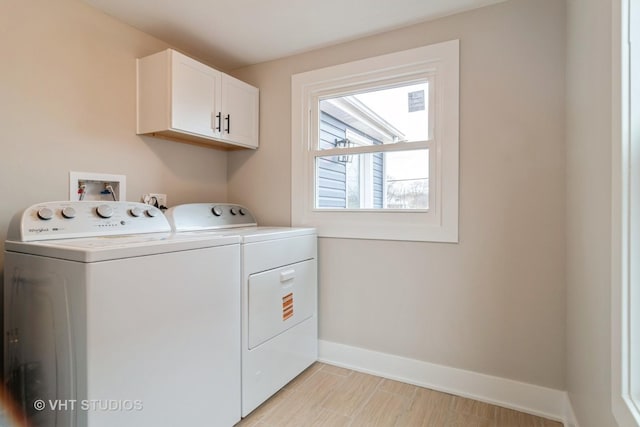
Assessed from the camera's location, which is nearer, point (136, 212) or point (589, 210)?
point (589, 210)

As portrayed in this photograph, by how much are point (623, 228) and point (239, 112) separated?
227cm

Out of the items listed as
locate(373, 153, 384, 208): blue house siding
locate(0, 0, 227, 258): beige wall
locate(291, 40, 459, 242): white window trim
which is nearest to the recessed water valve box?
locate(0, 0, 227, 258): beige wall

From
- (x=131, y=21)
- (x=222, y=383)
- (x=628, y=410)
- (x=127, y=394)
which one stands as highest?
(x=131, y=21)

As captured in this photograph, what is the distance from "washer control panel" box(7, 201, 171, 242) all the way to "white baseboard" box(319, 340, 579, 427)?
1.45 m

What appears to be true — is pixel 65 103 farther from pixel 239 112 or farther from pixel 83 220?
pixel 239 112

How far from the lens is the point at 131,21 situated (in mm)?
2006

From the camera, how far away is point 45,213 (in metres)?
1.42

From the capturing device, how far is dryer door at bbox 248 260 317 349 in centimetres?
175

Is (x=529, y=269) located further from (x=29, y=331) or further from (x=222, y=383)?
(x=29, y=331)

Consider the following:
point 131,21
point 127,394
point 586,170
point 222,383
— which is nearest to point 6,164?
point 131,21

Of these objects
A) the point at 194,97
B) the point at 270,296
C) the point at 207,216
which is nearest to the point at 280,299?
the point at 270,296

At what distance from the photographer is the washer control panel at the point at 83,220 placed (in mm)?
1370

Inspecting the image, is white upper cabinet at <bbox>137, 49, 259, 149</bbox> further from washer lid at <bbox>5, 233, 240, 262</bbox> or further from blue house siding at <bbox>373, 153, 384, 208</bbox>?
blue house siding at <bbox>373, 153, 384, 208</bbox>

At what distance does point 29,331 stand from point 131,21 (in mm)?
1793
